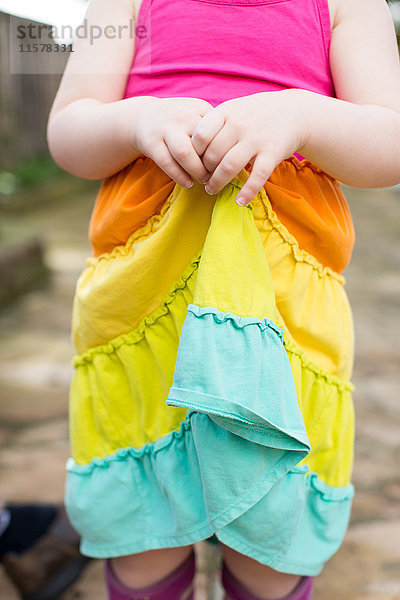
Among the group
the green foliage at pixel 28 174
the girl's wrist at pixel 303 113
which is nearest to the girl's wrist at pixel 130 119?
the girl's wrist at pixel 303 113

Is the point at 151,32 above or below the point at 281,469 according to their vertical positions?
above

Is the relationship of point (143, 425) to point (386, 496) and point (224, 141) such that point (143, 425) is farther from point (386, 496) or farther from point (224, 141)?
point (386, 496)

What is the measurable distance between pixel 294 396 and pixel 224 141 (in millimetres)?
238

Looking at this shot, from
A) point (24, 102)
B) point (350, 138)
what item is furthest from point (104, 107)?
point (24, 102)

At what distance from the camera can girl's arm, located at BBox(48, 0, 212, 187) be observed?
545 mm

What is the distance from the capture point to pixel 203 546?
44.6 inches

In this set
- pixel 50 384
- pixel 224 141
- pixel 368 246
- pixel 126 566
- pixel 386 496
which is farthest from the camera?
pixel 368 246

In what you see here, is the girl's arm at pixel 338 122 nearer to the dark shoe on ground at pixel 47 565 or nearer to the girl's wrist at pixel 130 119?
the girl's wrist at pixel 130 119

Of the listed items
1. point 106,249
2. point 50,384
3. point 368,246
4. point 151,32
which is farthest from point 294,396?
point 368,246

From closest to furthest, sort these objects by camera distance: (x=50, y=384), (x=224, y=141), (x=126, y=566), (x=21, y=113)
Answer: (x=224, y=141) → (x=126, y=566) → (x=50, y=384) → (x=21, y=113)

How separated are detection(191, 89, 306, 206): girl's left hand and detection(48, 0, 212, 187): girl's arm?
0.11ft

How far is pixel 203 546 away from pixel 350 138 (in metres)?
0.86

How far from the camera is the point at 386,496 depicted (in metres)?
1.26

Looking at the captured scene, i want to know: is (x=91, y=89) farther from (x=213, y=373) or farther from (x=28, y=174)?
(x=28, y=174)
